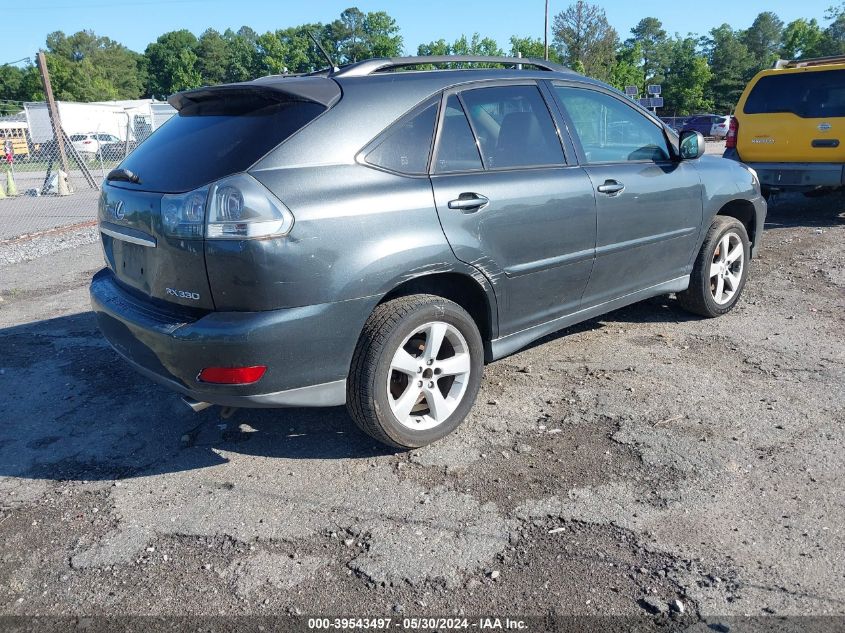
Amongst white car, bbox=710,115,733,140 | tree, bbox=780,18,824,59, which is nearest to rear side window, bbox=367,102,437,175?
white car, bbox=710,115,733,140

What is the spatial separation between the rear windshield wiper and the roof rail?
1.06 meters

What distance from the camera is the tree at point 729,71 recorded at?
7088cm

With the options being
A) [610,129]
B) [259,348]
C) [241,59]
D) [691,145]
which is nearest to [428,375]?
[259,348]

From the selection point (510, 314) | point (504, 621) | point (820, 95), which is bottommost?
point (504, 621)

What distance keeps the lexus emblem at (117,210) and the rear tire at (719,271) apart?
148 inches

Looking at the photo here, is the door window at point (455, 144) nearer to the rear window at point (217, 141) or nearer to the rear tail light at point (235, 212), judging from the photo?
the rear window at point (217, 141)

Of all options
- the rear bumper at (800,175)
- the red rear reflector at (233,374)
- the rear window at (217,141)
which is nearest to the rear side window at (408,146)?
the rear window at (217,141)


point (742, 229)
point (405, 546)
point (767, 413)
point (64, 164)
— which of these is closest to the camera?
point (405, 546)

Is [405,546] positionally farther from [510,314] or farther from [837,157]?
[837,157]

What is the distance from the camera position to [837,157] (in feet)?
28.0

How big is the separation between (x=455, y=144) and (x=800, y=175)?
7.19 meters

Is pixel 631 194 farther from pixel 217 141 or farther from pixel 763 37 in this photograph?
pixel 763 37

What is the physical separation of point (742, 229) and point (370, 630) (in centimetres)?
426

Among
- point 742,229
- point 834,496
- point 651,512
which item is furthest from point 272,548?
point 742,229
